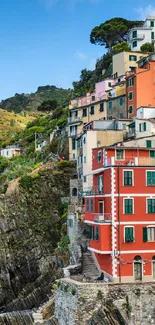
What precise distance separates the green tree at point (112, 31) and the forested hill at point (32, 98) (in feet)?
232

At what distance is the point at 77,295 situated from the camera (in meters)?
39.4

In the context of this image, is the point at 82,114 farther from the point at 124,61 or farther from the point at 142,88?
the point at 124,61

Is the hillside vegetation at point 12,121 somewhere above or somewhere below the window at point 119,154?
above

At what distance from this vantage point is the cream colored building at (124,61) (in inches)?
3196

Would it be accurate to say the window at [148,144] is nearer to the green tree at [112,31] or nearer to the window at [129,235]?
the window at [129,235]

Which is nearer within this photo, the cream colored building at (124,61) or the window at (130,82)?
the window at (130,82)

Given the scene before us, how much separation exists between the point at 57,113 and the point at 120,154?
53596mm

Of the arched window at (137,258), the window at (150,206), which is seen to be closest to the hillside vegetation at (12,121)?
the window at (150,206)

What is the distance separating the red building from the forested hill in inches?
5124

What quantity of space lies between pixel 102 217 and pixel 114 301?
23.3 ft

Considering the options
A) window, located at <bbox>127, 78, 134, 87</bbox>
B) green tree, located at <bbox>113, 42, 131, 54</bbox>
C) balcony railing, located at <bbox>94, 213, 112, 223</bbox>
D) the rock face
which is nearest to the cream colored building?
green tree, located at <bbox>113, 42, 131, 54</bbox>

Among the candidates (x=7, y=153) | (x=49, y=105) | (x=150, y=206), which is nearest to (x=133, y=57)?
(x=7, y=153)

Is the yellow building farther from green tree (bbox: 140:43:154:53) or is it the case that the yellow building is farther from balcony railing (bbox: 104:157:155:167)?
balcony railing (bbox: 104:157:155:167)

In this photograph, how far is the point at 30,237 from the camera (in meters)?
61.6
